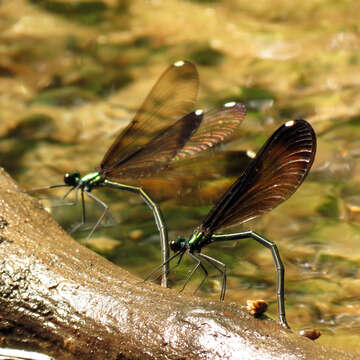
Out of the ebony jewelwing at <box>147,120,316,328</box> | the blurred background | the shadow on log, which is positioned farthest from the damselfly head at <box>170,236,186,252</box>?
the blurred background

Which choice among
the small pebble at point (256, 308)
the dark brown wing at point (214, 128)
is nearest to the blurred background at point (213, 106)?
the dark brown wing at point (214, 128)

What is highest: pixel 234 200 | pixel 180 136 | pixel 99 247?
pixel 234 200

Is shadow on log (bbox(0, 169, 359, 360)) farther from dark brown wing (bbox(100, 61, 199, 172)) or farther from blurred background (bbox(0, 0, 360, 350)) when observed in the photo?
dark brown wing (bbox(100, 61, 199, 172))

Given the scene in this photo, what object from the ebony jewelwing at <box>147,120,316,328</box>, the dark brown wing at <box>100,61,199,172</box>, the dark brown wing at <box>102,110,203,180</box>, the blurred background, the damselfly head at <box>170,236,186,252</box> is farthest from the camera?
the dark brown wing at <box>100,61,199,172</box>

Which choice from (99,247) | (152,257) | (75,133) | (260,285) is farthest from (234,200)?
(75,133)

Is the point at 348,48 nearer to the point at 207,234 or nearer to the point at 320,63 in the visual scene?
the point at 320,63

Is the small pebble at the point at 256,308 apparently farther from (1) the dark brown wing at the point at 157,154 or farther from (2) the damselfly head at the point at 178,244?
(1) the dark brown wing at the point at 157,154
